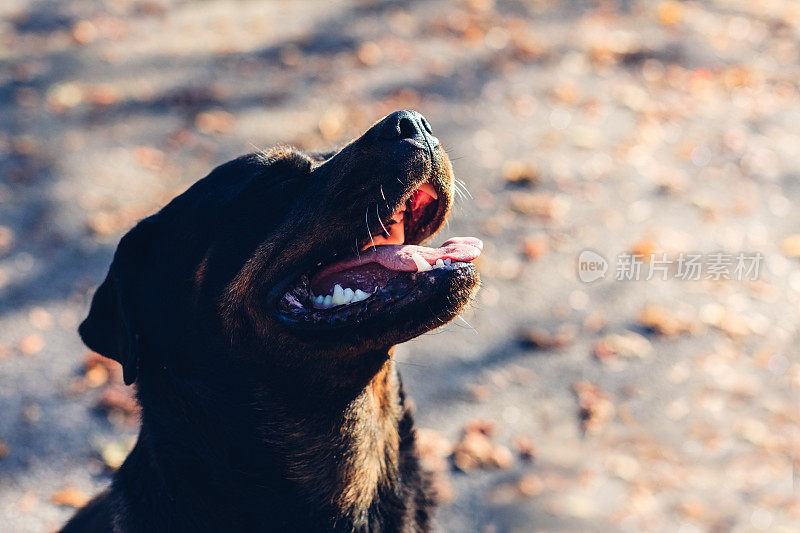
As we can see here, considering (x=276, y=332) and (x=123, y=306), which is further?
(x=123, y=306)

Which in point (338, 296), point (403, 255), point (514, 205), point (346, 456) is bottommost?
point (514, 205)

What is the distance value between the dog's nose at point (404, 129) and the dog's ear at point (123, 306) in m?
1.02

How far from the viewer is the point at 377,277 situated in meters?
2.78

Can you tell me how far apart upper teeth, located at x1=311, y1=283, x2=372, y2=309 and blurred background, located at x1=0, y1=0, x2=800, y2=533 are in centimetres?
180

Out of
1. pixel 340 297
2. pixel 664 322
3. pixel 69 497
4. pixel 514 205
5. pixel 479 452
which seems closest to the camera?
pixel 340 297

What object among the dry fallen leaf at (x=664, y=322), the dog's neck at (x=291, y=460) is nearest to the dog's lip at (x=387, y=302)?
the dog's neck at (x=291, y=460)

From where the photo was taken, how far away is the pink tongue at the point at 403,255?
2725mm

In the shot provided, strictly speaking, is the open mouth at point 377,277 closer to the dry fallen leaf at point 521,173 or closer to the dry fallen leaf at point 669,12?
the dry fallen leaf at point 521,173

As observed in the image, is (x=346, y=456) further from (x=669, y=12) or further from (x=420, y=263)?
(x=669, y=12)

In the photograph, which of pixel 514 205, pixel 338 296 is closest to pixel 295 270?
pixel 338 296

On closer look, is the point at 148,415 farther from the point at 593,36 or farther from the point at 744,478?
the point at 593,36

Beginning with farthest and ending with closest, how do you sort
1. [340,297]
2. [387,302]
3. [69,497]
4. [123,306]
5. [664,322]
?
[664,322]
[69,497]
[123,306]
[340,297]
[387,302]

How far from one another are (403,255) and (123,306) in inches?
42.9

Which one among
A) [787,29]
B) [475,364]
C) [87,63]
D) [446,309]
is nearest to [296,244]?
[446,309]
